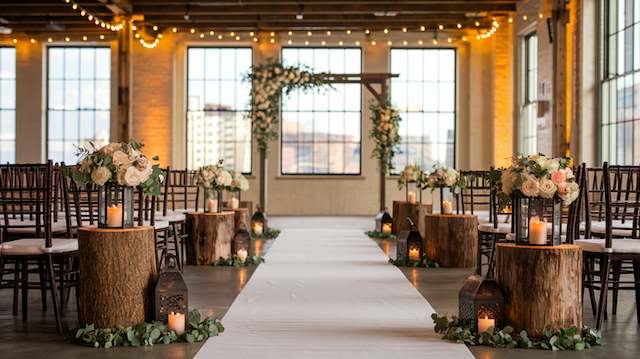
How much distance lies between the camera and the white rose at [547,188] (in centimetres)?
509

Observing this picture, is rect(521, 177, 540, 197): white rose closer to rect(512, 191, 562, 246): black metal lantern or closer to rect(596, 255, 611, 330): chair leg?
rect(512, 191, 562, 246): black metal lantern

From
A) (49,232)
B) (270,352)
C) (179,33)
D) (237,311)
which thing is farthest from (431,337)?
(179,33)

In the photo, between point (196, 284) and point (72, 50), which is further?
point (72, 50)

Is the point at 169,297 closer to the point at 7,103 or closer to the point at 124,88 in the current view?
the point at 124,88

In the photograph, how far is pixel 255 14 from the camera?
56.5 feet

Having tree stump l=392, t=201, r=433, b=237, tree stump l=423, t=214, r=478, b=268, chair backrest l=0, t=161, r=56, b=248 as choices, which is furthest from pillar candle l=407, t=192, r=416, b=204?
chair backrest l=0, t=161, r=56, b=248

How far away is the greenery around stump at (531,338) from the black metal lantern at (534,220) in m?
0.54

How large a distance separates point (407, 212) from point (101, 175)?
7361 millimetres

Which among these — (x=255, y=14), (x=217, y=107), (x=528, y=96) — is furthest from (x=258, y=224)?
(x=217, y=107)

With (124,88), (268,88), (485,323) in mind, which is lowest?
(485,323)

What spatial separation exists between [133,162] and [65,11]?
41.0ft

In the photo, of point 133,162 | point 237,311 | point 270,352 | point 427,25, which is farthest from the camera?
point 427,25

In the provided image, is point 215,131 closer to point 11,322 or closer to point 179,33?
point 179,33

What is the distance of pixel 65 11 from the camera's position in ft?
55.2
